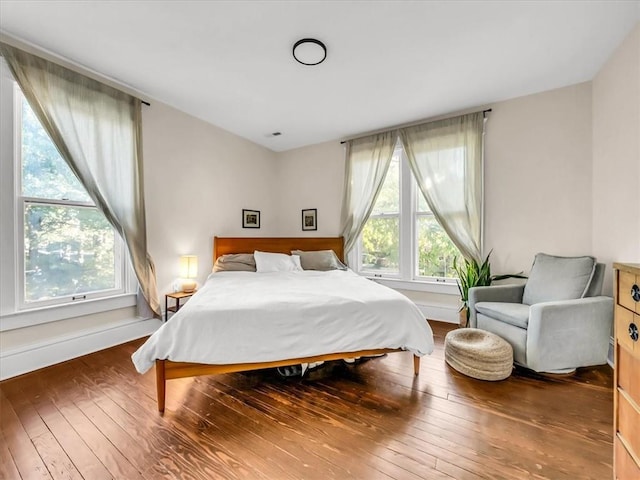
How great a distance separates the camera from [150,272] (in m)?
2.88

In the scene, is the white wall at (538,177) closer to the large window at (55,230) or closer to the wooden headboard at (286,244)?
the wooden headboard at (286,244)

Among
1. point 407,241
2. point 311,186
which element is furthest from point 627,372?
point 311,186

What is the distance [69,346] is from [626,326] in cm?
371

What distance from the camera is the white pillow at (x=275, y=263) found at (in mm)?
3393

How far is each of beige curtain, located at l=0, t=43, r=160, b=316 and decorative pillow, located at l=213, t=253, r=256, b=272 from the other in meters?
0.75

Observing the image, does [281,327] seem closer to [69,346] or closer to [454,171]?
[69,346]

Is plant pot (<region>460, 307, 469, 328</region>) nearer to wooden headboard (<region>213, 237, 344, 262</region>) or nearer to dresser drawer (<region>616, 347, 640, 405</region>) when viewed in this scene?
wooden headboard (<region>213, 237, 344, 262</region>)

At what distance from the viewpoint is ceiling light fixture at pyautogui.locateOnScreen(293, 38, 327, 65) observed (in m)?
2.05

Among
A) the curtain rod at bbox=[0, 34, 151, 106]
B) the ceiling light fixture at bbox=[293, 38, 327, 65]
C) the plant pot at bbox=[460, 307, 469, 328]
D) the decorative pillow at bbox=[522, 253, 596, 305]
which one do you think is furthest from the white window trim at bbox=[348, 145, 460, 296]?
the curtain rod at bbox=[0, 34, 151, 106]

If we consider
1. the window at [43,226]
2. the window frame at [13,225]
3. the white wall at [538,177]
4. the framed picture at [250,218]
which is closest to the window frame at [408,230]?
the white wall at [538,177]

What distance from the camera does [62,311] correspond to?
2348 mm

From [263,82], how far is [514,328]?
10.5ft

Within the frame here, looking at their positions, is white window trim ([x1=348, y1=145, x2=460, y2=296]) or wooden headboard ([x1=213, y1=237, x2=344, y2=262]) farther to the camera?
wooden headboard ([x1=213, y1=237, x2=344, y2=262])

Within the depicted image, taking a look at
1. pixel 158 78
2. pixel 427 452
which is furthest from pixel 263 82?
pixel 427 452
